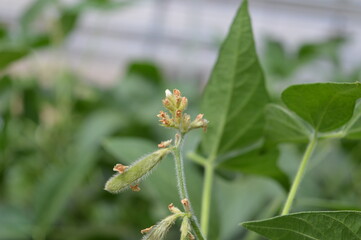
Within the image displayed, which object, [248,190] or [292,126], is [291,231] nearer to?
[292,126]

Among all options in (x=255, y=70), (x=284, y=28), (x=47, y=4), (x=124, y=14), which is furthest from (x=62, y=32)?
(x=284, y=28)

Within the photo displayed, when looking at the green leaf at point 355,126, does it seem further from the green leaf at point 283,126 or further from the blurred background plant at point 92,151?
the blurred background plant at point 92,151

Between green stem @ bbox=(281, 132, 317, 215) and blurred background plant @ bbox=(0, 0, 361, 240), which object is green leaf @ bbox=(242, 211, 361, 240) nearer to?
green stem @ bbox=(281, 132, 317, 215)

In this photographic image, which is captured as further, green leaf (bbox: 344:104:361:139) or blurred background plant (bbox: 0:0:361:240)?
blurred background plant (bbox: 0:0:361:240)

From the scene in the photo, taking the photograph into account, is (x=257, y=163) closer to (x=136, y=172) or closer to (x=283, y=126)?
(x=283, y=126)

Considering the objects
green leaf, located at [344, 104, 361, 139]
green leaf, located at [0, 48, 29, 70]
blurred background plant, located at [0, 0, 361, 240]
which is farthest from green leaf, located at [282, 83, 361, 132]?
green leaf, located at [0, 48, 29, 70]

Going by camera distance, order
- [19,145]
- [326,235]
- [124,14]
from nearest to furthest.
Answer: [326,235] → [19,145] → [124,14]

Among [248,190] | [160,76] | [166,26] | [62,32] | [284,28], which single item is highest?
[166,26]
